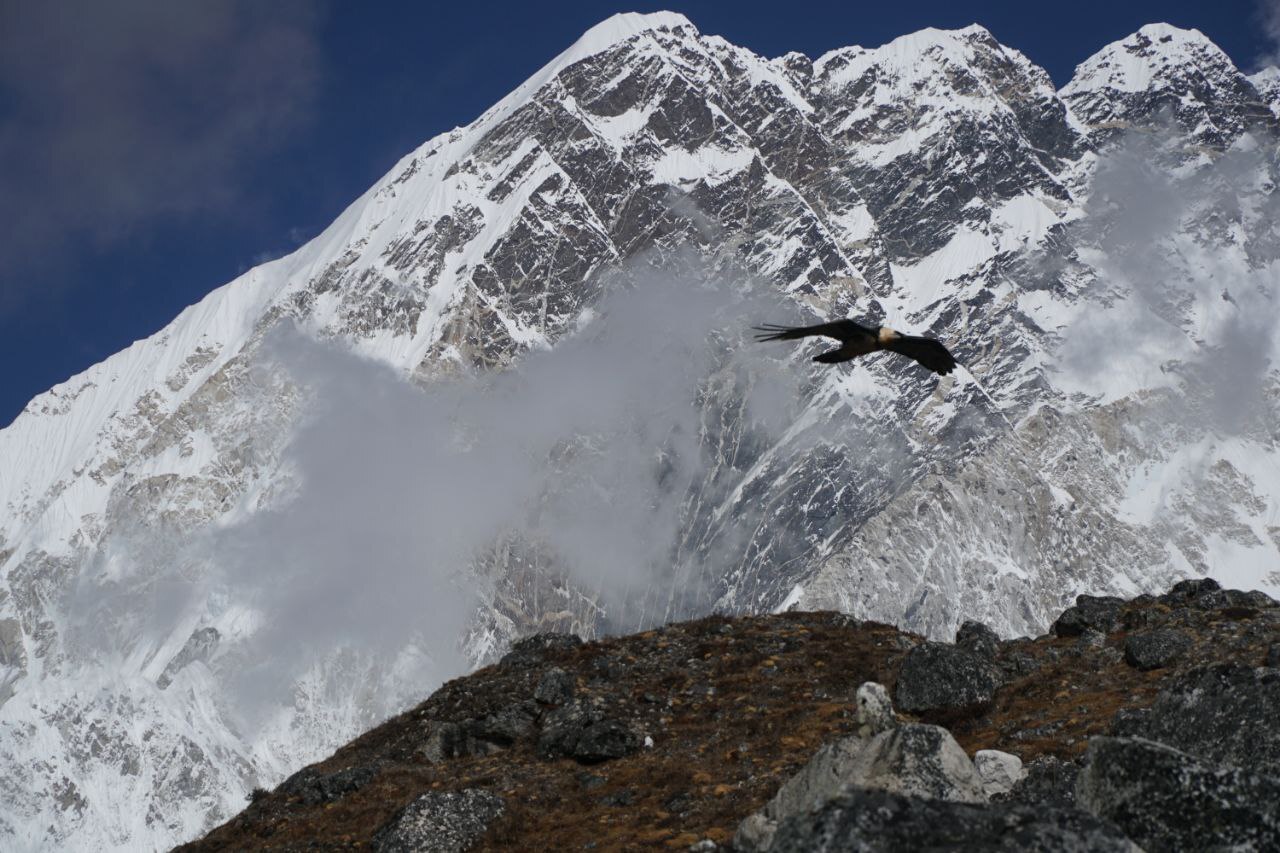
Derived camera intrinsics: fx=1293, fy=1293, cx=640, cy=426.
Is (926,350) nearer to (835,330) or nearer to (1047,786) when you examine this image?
(835,330)

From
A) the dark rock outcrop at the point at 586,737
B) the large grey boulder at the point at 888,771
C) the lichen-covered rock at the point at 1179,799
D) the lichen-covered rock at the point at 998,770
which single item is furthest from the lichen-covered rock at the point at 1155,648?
the lichen-covered rock at the point at 1179,799

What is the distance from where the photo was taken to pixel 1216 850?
1266 cm

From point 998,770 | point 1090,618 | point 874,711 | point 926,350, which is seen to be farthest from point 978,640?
point 926,350

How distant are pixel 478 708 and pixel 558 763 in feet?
21.2

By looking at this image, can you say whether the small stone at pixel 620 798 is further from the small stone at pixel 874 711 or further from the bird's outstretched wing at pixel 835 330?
the bird's outstretched wing at pixel 835 330

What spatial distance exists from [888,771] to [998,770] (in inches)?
174

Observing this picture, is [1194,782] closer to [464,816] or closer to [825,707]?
[464,816]

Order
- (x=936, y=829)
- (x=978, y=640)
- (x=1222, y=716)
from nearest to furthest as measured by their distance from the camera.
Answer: (x=936, y=829)
(x=1222, y=716)
(x=978, y=640)

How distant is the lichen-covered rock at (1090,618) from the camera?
38.5 meters

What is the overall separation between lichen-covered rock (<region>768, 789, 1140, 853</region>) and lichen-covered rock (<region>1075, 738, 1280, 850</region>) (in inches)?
70.9

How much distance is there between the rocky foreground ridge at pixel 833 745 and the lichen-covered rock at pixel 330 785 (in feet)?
0.17

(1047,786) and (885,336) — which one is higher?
(885,336)

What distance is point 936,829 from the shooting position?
11.7m

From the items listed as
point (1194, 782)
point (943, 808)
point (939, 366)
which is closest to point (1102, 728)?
point (939, 366)
